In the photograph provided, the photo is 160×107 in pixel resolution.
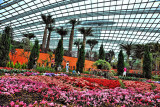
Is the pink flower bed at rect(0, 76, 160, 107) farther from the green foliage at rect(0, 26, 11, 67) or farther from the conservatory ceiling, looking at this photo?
the conservatory ceiling

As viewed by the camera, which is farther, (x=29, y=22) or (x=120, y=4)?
(x=29, y=22)

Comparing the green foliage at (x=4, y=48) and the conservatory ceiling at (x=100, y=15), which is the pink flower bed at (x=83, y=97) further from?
the conservatory ceiling at (x=100, y=15)

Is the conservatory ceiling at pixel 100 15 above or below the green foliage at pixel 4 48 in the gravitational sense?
above

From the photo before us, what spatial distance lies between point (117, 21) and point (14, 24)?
29.9m

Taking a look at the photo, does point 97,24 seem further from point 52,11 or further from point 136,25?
point 52,11

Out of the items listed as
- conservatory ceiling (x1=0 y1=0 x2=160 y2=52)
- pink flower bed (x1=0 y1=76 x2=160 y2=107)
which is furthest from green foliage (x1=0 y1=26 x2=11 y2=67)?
conservatory ceiling (x1=0 y1=0 x2=160 y2=52)

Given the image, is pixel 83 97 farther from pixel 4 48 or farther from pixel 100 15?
pixel 100 15

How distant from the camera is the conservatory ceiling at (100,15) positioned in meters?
24.5

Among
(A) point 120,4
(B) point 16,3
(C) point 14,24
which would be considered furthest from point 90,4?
(C) point 14,24

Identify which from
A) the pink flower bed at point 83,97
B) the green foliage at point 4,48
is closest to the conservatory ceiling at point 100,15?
the green foliage at point 4,48

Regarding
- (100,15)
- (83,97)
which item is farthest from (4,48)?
(100,15)

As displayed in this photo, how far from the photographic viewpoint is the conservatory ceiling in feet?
80.4

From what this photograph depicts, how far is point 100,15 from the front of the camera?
2836 cm

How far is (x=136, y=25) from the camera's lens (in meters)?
30.9
